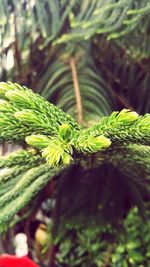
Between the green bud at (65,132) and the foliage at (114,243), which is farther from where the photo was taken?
the foliage at (114,243)

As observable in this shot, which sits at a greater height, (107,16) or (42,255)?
(107,16)

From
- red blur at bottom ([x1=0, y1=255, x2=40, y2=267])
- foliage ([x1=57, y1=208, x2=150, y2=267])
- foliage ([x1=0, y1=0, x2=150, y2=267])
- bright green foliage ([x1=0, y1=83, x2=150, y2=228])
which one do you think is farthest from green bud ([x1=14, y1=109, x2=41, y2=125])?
Result: foliage ([x1=57, y1=208, x2=150, y2=267])

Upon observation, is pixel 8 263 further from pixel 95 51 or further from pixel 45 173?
pixel 95 51

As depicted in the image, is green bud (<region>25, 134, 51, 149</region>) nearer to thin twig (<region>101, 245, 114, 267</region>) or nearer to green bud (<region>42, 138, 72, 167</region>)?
green bud (<region>42, 138, 72, 167</region>)

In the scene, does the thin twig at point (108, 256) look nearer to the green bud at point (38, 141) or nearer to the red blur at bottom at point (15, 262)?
the red blur at bottom at point (15, 262)

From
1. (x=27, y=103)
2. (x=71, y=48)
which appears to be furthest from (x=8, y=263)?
(x=71, y=48)

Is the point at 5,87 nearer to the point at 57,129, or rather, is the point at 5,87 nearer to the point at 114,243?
the point at 57,129

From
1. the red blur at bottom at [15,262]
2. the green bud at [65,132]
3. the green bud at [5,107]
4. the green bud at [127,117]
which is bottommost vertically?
the red blur at bottom at [15,262]

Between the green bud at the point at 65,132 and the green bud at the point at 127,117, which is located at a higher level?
the green bud at the point at 127,117

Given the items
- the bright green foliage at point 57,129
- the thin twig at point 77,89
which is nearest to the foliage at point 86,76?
the thin twig at point 77,89
